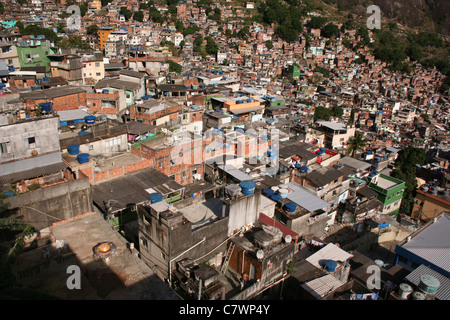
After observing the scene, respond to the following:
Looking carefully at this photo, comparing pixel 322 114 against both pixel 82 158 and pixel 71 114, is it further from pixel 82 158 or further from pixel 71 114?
pixel 82 158

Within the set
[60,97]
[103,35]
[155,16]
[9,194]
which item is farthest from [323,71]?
[9,194]

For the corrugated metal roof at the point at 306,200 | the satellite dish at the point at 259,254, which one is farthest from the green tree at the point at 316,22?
the satellite dish at the point at 259,254

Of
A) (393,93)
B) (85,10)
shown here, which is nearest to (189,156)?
(393,93)

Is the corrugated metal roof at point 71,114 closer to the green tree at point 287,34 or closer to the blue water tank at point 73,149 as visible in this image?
the blue water tank at point 73,149

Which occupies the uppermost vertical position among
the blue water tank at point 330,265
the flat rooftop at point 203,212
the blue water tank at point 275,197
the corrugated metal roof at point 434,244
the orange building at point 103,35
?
the orange building at point 103,35

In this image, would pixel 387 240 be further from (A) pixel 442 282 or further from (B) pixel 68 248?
(B) pixel 68 248

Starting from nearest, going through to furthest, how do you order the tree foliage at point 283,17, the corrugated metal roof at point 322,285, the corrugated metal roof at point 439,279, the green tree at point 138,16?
the corrugated metal roof at point 322,285 < the corrugated metal roof at point 439,279 < the green tree at point 138,16 < the tree foliage at point 283,17

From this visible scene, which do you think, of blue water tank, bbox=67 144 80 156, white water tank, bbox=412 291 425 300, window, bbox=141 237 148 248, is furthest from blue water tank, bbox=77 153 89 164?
white water tank, bbox=412 291 425 300
